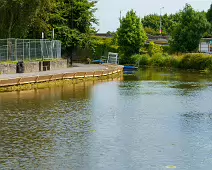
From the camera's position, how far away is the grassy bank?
65000 millimetres

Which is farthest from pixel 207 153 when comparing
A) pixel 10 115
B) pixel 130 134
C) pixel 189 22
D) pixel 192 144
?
pixel 189 22

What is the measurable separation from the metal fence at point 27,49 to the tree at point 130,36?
30513mm

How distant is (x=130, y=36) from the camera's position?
270 feet

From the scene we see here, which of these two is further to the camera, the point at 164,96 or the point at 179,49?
the point at 179,49

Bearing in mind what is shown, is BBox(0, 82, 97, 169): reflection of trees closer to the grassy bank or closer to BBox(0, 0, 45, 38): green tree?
BBox(0, 0, 45, 38): green tree

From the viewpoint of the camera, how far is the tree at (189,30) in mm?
76188

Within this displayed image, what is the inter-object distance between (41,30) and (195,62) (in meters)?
22.9

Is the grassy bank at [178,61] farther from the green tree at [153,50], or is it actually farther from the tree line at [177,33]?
the tree line at [177,33]

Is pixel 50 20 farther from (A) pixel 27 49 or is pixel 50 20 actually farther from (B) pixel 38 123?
(B) pixel 38 123

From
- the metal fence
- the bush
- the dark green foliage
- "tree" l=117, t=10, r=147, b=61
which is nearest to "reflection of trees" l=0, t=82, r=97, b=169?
the metal fence

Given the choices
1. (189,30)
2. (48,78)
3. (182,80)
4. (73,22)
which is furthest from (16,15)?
(189,30)

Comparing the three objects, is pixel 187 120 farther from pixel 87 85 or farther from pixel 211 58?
pixel 211 58

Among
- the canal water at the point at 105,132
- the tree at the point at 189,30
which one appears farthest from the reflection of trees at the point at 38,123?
the tree at the point at 189,30

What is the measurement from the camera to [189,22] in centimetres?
7725
